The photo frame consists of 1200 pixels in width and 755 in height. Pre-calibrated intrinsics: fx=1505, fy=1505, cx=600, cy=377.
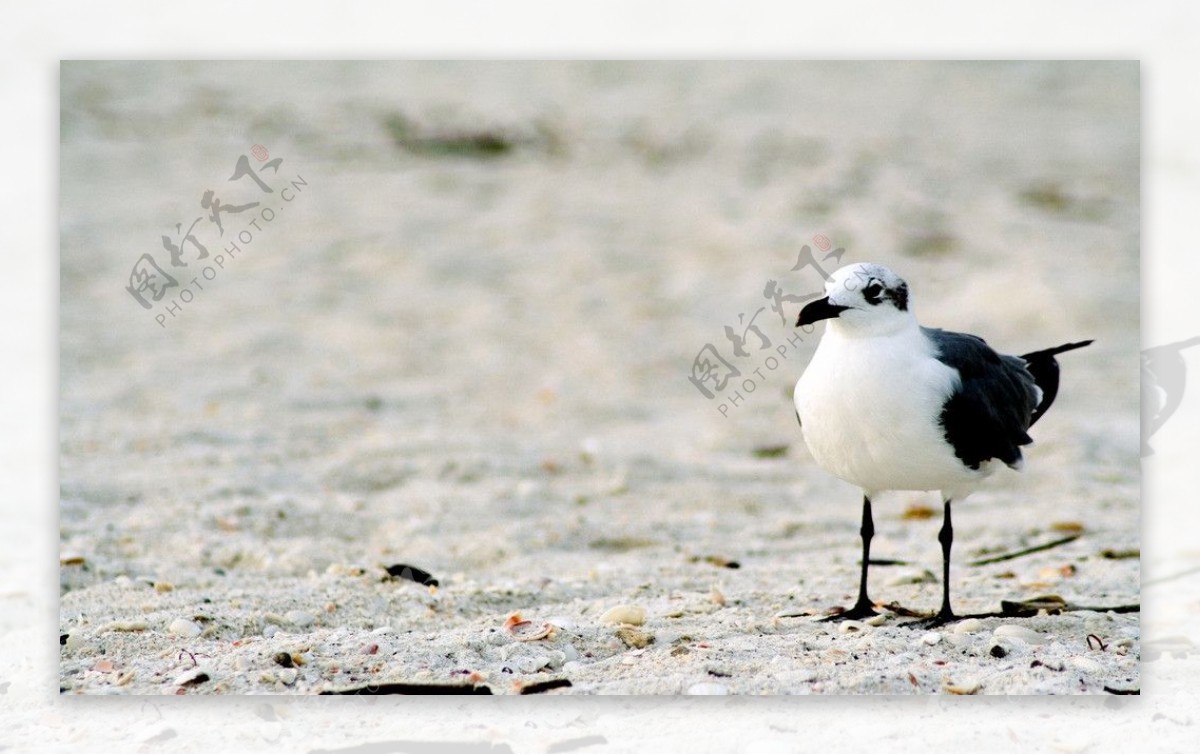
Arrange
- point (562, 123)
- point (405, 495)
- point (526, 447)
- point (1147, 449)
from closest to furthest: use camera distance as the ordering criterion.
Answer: point (1147, 449) < point (405, 495) < point (526, 447) < point (562, 123)

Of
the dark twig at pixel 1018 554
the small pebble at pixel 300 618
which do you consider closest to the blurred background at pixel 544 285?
the dark twig at pixel 1018 554

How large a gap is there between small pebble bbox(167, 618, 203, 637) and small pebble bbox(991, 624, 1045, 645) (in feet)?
5.20

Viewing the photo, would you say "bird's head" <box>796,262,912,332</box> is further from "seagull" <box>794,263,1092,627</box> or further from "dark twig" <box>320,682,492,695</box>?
"dark twig" <box>320,682,492,695</box>

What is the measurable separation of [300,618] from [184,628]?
0.77ft

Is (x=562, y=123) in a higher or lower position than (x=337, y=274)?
higher

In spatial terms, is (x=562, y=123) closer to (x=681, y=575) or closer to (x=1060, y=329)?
(x=1060, y=329)

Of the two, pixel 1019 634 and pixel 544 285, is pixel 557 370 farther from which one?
pixel 1019 634

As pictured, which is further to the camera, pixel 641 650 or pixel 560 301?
pixel 560 301

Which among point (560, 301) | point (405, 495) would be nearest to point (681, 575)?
point (405, 495)

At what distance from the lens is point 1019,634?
2.94 m

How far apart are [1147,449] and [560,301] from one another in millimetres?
2512

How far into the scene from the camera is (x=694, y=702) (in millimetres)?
2807

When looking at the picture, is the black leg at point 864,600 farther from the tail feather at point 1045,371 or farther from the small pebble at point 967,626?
the tail feather at point 1045,371

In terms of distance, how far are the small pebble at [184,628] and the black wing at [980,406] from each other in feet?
5.02
